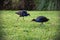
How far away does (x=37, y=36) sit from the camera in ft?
5.53

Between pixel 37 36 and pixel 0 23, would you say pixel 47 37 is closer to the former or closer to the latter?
pixel 37 36

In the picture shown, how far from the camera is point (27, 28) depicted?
1.70 meters

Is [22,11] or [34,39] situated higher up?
[22,11]

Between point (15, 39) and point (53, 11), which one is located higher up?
point (53, 11)

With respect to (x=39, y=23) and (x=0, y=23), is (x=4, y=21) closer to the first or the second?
(x=0, y=23)

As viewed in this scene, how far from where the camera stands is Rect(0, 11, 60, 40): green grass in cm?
168

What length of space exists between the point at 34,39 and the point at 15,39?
13 centimetres

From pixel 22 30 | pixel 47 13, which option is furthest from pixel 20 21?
pixel 47 13

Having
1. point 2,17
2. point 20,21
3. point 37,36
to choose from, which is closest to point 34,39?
point 37,36

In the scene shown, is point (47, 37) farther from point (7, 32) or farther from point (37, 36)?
point (7, 32)

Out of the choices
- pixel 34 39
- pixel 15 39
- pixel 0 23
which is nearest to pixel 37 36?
pixel 34 39

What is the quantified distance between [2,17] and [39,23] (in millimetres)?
257

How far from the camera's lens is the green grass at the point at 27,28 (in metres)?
1.68

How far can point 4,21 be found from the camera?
66.6 inches
